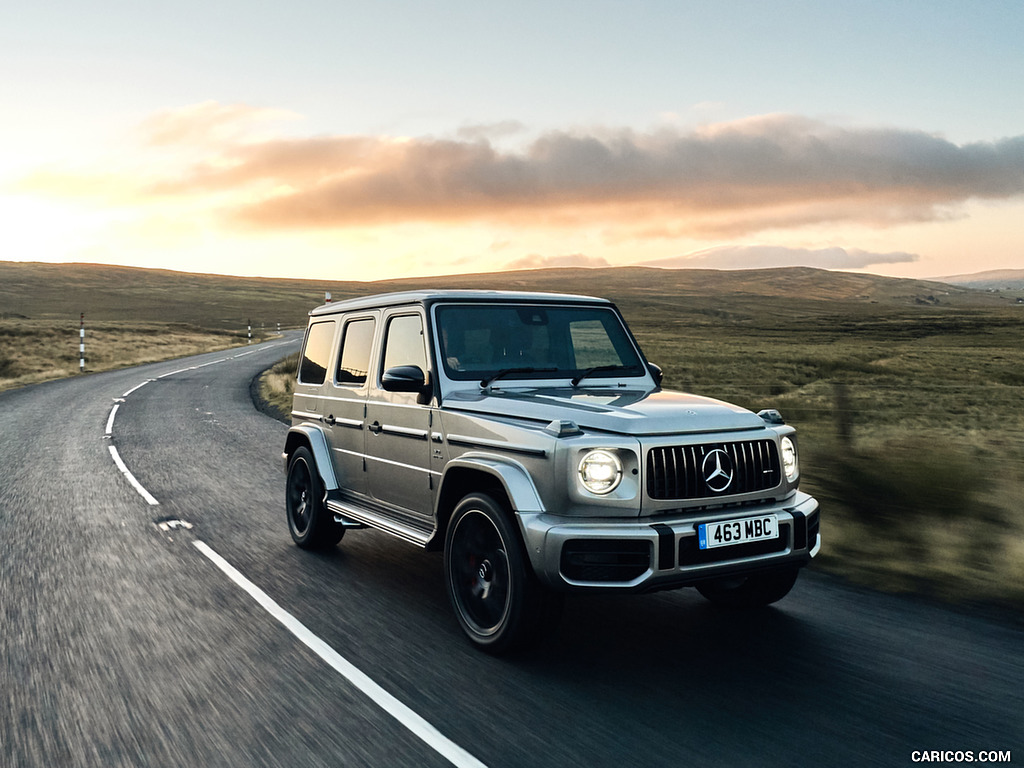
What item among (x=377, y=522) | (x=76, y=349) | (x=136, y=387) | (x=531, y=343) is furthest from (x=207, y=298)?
(x=531, y=343)

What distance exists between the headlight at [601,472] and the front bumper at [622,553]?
0.57ft

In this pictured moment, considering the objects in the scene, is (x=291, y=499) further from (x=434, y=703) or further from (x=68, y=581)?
(x=434, y=703)

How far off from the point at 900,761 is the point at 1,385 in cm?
2781

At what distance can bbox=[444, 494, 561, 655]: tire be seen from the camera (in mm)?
4395

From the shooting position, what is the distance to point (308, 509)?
704 cm

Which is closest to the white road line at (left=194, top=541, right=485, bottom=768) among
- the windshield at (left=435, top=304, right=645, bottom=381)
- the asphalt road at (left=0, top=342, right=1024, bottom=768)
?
the asphalt road at (left=0, top=342, right=1024, bottom=768)

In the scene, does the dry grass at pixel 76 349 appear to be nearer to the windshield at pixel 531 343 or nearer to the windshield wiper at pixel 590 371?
the windshield at pixel 531 343

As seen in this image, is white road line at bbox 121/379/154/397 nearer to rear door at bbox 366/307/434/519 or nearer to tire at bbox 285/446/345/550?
tire at bbox 285/446/345/550

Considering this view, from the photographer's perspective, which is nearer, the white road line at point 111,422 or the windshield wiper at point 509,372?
the windshield wiper at point 509,372

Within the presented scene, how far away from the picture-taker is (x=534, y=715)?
3816 mm

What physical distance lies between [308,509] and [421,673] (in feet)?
9.84

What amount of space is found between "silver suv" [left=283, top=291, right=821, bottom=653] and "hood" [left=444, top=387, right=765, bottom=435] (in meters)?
0.01

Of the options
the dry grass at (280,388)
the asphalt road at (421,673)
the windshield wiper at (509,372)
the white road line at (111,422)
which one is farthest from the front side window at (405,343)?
the dry grass at (280,388)

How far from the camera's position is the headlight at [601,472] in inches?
168
